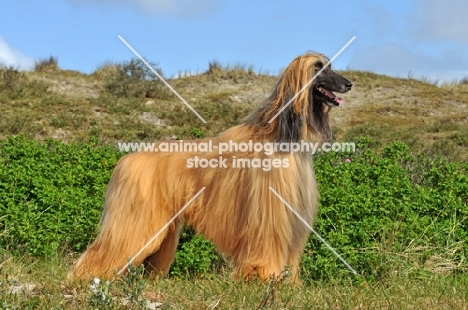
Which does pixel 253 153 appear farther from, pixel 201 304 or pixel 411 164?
pixel 411 164

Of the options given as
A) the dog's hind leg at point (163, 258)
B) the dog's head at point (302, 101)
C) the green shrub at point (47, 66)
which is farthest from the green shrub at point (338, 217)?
the green shrub at point (47, 66)

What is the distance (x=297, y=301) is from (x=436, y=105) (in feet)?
56.3

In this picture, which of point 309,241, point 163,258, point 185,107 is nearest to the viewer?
point 163,258

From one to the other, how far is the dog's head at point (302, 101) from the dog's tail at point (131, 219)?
957 mm

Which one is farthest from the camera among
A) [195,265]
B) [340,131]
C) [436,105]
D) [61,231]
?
[436,105]

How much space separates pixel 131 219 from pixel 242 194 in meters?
0.89

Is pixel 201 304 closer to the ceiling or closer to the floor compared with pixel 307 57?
closer to the floor

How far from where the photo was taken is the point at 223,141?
5.16m

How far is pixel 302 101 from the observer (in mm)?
4953

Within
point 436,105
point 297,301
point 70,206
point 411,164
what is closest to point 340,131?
point 436,105

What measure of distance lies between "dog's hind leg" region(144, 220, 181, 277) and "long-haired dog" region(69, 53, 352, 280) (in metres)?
0.22

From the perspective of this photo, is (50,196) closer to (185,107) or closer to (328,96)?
(328,96)

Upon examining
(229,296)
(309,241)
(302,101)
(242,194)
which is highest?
(302,101)

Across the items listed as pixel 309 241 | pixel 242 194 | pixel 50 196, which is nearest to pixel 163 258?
pixel 242 194
